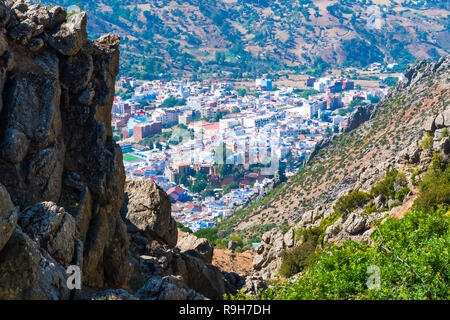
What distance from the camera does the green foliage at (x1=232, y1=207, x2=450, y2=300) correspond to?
282 inches

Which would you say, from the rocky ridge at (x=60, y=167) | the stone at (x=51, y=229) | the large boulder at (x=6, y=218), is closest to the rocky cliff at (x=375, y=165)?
the rocky ridge at (x=60, y=167)

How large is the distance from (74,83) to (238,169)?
5177 centimetres

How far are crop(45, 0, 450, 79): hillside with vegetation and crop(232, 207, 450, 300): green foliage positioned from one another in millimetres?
100727

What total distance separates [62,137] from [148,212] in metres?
4.34

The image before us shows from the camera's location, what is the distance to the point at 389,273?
754 centimetres

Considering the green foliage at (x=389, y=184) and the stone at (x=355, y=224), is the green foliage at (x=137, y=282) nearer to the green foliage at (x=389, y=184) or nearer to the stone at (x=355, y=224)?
the stone at (x=355, y=224)

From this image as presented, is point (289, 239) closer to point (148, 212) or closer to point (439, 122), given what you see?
point (439, 122)

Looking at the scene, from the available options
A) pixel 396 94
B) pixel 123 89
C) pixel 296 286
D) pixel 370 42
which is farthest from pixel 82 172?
pixel 370 42

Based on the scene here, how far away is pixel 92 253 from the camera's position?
805 cm

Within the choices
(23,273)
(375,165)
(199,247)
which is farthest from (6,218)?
(375,165)

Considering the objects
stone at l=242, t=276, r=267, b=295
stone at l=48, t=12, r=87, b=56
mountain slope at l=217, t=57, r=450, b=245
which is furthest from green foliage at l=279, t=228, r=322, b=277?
stone at l=48, t=12, r=87, b=56

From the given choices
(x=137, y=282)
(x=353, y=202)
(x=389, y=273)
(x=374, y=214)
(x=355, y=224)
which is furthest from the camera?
(x=353, y=202)

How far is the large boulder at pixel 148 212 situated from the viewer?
1212 centimetres

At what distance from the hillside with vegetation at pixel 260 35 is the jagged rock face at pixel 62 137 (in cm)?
9972
